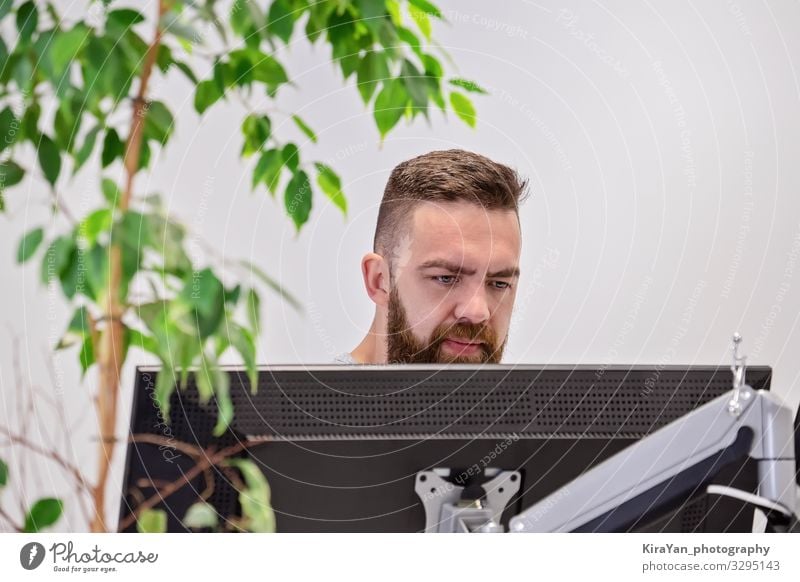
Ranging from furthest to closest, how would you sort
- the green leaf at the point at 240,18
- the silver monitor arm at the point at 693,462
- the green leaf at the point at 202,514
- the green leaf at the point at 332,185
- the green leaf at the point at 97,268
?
the green leaf at the point at 332,185 < the green leaf at the point at 240,18 < the green leaf at the point at 97,268 < the green leaf at the point at 202,514 < the silver monitor arm at the point at 693,462

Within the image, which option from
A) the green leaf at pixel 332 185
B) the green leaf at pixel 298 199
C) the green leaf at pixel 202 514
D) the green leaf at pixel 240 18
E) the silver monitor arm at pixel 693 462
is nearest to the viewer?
the silver monitor arm at pixel 693 462

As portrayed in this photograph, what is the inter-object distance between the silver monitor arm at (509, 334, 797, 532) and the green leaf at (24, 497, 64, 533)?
49cm

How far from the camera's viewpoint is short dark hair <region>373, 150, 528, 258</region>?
3.92ft

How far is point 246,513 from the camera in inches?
27.9

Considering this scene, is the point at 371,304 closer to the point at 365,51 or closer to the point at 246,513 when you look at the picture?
the point at 365,51

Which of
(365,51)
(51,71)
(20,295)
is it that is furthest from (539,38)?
(20,295)

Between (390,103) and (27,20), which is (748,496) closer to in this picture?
(390,103)

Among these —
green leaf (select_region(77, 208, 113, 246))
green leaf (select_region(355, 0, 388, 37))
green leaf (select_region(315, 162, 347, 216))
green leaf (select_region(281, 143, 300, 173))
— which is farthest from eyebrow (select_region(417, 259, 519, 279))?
green leaf (select_region(77, 208, 113, 246))

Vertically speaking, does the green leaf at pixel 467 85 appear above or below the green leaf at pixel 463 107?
above

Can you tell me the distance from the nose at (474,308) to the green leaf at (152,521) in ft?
1.75

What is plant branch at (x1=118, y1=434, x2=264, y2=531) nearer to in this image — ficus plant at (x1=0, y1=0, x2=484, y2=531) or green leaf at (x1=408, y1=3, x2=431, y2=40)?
ficus plant at (x1=0, y1=0, x2=484, y2=531)

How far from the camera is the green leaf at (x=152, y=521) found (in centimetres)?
76

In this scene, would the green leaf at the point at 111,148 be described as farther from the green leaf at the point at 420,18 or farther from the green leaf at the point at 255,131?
the green leaf at the point at 420,18

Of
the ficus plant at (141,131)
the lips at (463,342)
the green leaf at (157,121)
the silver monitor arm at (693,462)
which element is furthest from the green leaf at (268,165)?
the silver monitor arm at (693,462)
